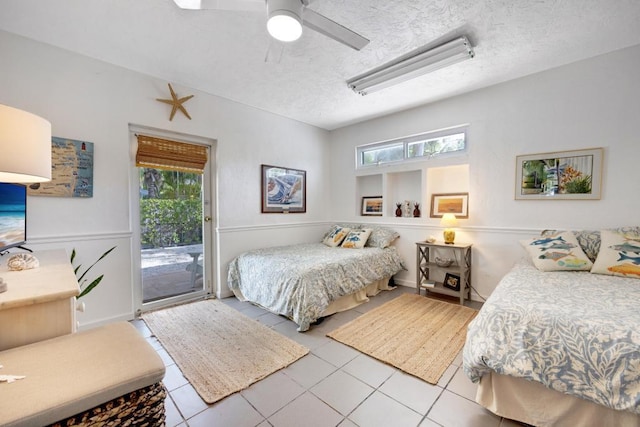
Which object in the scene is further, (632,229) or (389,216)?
(389,216)

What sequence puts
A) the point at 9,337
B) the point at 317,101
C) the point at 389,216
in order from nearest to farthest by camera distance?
the point at 9,337 < the point at 317,101 < the point at 389,216

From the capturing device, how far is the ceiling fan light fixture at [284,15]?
145cm

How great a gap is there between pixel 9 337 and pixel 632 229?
414 cm

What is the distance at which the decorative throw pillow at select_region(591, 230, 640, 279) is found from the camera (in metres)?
1.97

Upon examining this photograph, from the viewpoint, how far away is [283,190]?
13.4 ft

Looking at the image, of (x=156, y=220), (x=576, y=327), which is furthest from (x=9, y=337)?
(x=576, y=327)

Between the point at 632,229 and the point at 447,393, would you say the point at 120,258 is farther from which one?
the point at 632,229

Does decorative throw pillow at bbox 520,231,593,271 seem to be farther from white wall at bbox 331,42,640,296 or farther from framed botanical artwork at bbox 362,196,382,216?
framed botanical artwork at bbox 362,196,382,216

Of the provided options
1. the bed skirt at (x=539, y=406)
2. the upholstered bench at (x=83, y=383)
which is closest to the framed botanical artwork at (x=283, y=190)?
the upholstered bench at (x=83, y=383)

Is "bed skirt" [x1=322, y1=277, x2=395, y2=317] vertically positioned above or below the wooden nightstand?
below

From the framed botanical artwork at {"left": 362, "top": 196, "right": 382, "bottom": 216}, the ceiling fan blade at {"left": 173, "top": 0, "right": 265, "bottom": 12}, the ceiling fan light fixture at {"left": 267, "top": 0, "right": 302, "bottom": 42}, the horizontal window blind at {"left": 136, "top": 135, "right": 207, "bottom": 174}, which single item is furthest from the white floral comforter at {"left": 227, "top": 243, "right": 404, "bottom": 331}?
the ceiling fan blade at {"left": 173, "top": 0, "right": 265, "bottom": 12}

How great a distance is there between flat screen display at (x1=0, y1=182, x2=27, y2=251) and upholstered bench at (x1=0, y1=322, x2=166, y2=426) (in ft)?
3.36

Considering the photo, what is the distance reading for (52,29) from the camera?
6.77ft

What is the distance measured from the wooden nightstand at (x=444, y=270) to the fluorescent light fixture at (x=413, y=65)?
1.99 meters
